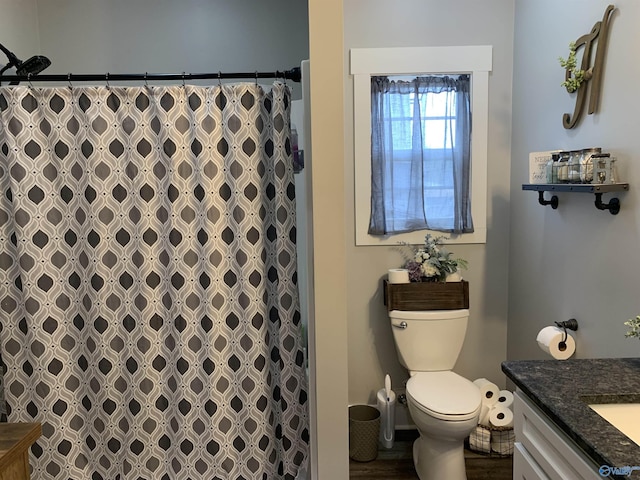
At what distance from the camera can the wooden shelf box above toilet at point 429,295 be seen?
2.82 metres

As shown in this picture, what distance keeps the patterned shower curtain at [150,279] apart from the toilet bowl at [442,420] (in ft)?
1.87

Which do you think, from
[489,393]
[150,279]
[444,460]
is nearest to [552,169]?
[489,393]

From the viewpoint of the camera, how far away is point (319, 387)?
2.13 m

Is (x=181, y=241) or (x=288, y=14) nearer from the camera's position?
(x=181, y=241)

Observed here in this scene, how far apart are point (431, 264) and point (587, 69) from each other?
1.20 metres

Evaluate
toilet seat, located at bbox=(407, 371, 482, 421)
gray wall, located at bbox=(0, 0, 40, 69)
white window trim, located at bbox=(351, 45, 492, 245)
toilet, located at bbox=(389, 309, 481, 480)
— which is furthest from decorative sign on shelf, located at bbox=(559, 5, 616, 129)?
gray wall, located at bbox=(0, 0, 40, 69)

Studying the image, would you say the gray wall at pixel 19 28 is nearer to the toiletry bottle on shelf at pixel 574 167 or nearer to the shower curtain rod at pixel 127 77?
the shower curtain rod at pixel 127 77

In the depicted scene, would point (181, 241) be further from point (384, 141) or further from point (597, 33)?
point (597, 33)

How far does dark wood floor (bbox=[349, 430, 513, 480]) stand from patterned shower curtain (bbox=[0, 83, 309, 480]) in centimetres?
64

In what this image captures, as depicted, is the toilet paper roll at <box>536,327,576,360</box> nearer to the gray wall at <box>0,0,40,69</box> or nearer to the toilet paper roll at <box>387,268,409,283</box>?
the toilet paper roll at <box>387,268,409,283</box>

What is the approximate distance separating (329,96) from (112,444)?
1747 millimetres

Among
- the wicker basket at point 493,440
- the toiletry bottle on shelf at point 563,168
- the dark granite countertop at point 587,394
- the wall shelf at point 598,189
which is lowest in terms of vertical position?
the wicker basket at point 493,440

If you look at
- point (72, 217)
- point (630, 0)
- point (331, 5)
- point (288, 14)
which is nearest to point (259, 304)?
point (72, 217)

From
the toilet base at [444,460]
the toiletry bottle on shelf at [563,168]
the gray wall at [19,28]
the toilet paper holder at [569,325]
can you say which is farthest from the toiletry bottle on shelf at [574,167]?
the gray wall at [19,28]
